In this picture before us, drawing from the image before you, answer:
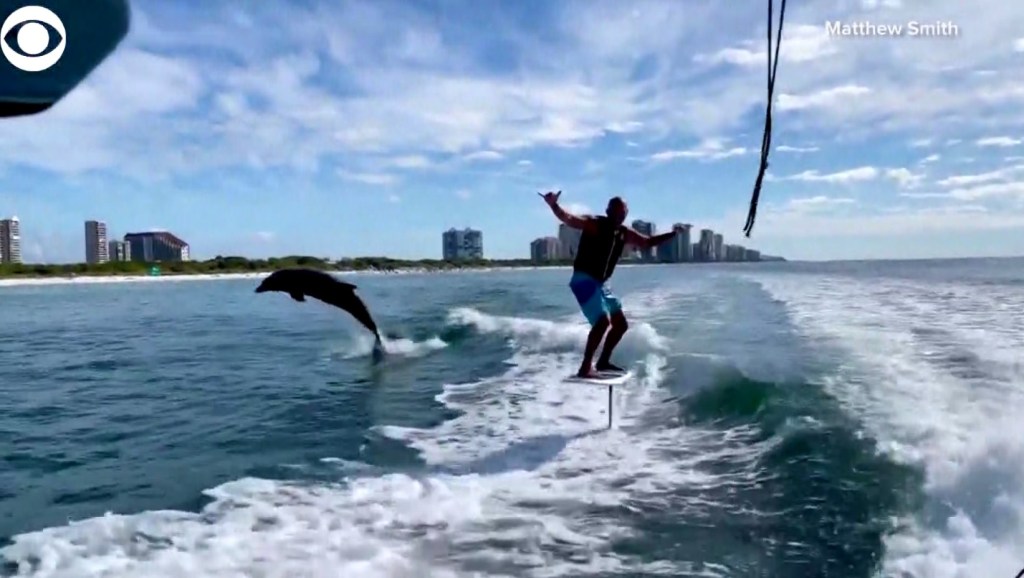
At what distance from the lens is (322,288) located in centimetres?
1662

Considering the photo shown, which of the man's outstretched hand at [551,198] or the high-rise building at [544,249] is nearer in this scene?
the man's outstretched hand at [551,198]

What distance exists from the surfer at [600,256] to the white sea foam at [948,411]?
2627 millimetres

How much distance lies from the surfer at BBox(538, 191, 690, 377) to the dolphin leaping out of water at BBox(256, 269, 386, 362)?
9.60m

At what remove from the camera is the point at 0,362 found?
53.5ft

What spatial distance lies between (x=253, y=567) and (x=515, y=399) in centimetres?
576

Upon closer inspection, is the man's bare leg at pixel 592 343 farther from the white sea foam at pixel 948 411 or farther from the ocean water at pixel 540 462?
the white sea foam at pixel 948 411

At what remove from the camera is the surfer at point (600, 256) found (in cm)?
640

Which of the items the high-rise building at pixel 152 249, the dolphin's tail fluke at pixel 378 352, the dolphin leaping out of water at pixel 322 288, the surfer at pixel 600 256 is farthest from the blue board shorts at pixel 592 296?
the high-rise building at pixel 152 249

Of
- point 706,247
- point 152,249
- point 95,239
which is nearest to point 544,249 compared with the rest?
point 706,247

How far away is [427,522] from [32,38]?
4737 mm

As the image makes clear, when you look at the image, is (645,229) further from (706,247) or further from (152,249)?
(152,249)

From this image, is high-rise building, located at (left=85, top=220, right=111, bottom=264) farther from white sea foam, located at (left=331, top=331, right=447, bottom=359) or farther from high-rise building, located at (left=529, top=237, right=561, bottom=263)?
high-rise building, located at (left=529, top=237, right=561, bottom=263)

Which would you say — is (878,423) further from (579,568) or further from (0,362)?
(0,362)

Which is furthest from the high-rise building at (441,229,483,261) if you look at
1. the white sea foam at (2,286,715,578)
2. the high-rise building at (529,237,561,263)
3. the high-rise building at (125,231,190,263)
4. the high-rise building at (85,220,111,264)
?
the high-rise building at (125,231,190,263)
